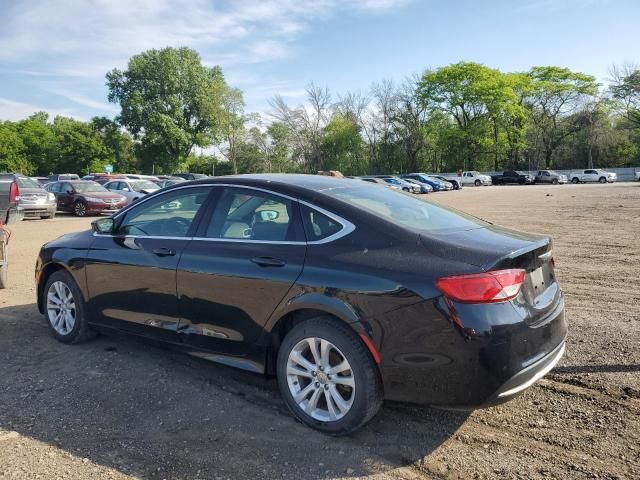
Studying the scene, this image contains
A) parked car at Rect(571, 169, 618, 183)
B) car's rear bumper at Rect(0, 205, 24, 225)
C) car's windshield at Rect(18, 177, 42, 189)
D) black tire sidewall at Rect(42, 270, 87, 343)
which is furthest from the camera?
parked car at Rect(571, 169, 618, 183)

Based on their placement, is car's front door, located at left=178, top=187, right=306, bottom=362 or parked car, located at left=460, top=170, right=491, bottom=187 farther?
parked car, located at left=460, top=170, right=491, bottom=187

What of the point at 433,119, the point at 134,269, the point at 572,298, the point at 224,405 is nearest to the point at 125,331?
the point at 134,269

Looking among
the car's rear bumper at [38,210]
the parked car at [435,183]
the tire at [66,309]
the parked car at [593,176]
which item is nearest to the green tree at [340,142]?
the parked car at [435,183]

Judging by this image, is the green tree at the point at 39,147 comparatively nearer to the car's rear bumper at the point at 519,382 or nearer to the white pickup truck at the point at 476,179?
the white pickup truck at the point at 476,179

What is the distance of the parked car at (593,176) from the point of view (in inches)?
2190

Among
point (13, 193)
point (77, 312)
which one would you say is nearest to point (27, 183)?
point (13, 193)

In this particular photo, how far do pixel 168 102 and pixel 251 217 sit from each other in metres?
63.5

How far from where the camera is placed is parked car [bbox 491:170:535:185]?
194ft

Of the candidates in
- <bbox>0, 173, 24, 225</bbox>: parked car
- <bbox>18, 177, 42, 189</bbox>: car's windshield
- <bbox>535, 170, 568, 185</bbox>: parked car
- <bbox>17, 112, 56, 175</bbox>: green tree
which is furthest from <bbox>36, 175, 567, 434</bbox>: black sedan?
<bbox>17, 112, 56, 175</bbox>: green tree

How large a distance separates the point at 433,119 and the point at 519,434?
73696mm

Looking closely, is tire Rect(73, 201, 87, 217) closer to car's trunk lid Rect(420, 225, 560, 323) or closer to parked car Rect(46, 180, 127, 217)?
parked car Rect(46, 180, 127, 217)

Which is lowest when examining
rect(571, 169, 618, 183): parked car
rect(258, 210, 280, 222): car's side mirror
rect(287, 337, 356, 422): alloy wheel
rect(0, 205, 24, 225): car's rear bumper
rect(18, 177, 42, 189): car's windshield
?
rect(571, 169, 618, 183): parked car

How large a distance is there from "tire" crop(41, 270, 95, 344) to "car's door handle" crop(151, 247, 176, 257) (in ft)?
3.91

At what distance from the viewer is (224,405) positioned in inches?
147
